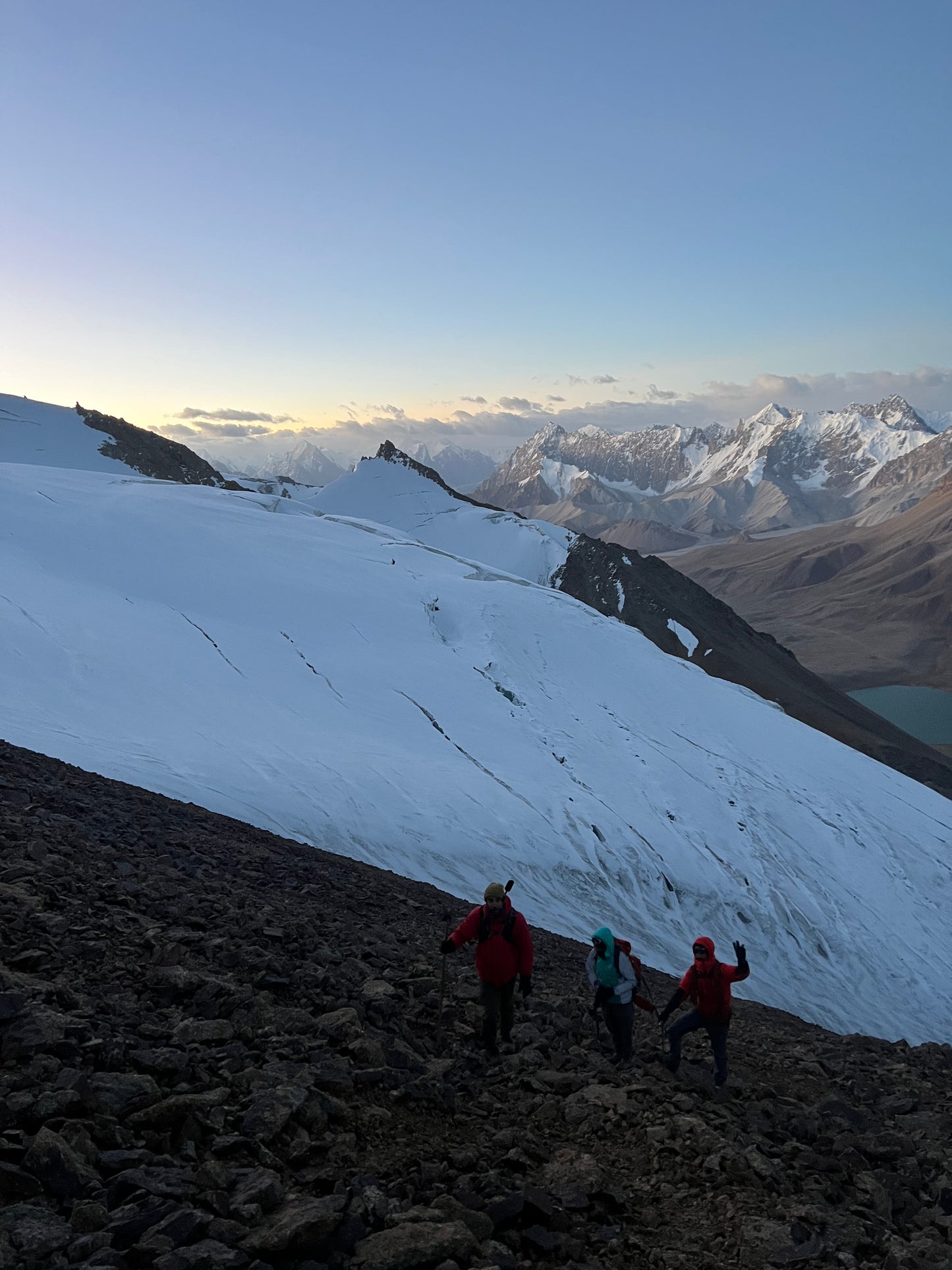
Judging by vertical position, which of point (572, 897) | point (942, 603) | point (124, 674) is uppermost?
point (942, 603)

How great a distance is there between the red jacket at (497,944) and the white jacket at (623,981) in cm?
66

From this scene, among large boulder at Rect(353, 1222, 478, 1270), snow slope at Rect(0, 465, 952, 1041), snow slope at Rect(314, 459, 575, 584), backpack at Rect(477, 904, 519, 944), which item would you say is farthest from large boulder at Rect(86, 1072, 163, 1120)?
snow slope at Rect(314, 459, 575, 584)

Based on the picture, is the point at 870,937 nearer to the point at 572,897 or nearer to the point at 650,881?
the point at 650,881

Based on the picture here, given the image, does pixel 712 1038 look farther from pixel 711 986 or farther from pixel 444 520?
pixel 444 520

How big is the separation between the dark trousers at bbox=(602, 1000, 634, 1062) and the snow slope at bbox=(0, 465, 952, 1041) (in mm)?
7539

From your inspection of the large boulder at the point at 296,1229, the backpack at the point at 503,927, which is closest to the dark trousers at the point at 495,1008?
the backpack at the point at 503,927

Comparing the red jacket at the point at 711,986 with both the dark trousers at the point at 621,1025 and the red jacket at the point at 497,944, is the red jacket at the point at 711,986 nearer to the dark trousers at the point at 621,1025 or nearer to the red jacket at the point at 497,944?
the dark trousers at the point at 621,1025

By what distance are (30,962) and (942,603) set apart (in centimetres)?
16570

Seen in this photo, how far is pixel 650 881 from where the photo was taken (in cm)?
1764

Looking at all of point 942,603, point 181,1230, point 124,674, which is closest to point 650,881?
point 124,674

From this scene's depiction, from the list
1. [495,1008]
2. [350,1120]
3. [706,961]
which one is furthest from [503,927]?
[350,1120]

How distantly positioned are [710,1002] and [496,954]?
1.99 metres

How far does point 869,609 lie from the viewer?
158m

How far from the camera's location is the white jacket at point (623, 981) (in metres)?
7.03
